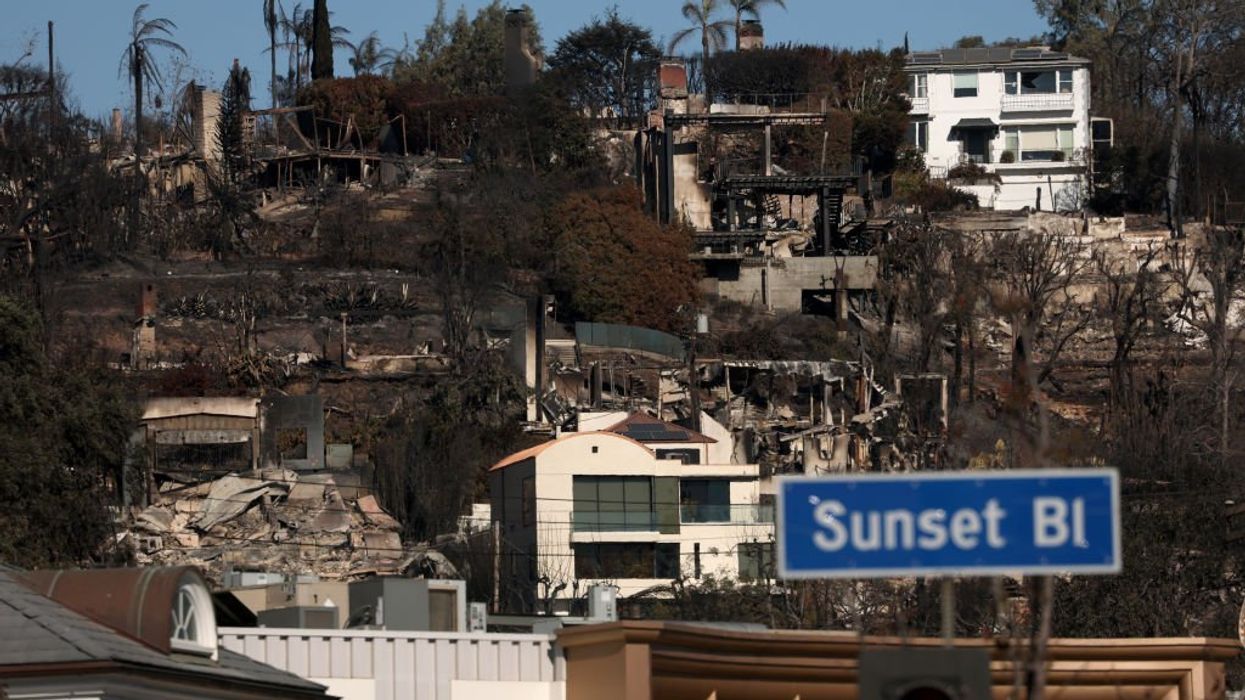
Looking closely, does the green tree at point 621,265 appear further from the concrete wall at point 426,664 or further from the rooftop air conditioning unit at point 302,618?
the concrete wall at point 426,664

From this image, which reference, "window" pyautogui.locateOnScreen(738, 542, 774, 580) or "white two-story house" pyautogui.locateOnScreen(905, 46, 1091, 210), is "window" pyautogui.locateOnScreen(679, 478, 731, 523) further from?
"white two-story house" pyautogui.locateOnScreen(905, 46, 1091, 210)

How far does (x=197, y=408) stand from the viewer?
221ft

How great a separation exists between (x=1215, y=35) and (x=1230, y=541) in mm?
51025

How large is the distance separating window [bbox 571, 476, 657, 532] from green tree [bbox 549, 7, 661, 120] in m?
39.5

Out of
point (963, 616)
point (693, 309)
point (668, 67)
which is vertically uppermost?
point (668, 67)

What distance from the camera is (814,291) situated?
85.4m

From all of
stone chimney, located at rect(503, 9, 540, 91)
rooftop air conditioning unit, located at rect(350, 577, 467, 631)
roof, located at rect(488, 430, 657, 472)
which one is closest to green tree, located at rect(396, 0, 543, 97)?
stone chimney, located at rect(503, 9, 540, 91)

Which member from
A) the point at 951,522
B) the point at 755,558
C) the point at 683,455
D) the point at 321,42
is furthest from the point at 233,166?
the point at 951,522

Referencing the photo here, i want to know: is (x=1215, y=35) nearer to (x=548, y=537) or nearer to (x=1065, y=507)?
(x=548, y=537)

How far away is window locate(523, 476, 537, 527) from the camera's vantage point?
60.5m

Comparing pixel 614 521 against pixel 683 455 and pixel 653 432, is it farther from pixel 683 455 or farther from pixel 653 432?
pixel 653 432

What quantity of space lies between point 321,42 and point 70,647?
88.3m

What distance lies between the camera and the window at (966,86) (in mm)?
102625

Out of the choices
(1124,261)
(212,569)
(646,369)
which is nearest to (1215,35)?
(1124,261)
